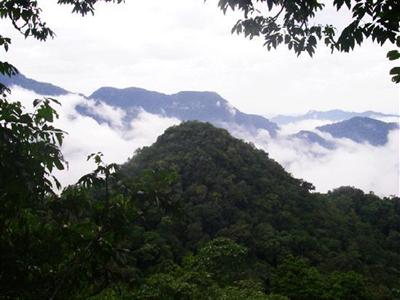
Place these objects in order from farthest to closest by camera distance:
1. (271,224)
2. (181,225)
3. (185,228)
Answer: (271,224), (185,228), (181,225)

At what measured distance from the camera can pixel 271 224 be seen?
4975 cm

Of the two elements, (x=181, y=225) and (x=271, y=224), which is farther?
(x=271, y=224)

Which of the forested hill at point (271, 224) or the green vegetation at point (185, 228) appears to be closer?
the green vegetation at point (185, 228)

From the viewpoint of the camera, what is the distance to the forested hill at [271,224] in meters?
31.7

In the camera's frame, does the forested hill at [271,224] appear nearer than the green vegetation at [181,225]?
No

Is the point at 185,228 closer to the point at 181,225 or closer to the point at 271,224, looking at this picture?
the point at 271,224

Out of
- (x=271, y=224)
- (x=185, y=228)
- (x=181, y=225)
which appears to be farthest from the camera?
(x=271, y=224)

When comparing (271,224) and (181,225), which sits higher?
(271,224)

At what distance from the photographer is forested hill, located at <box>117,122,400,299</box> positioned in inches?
1249

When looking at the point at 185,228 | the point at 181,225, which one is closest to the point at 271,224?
the point at 185,228

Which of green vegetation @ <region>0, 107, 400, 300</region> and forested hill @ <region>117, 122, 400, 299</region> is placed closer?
green vegetation @ <region>0, 107, 400, 300</region>

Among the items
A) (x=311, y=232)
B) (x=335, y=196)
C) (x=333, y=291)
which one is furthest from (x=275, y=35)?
(x=335, y=196)

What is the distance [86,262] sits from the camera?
3.01m

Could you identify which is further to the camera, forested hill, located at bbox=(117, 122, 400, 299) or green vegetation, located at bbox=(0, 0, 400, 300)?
forested hill, located at bbox=(117, 122, 400, 299)
